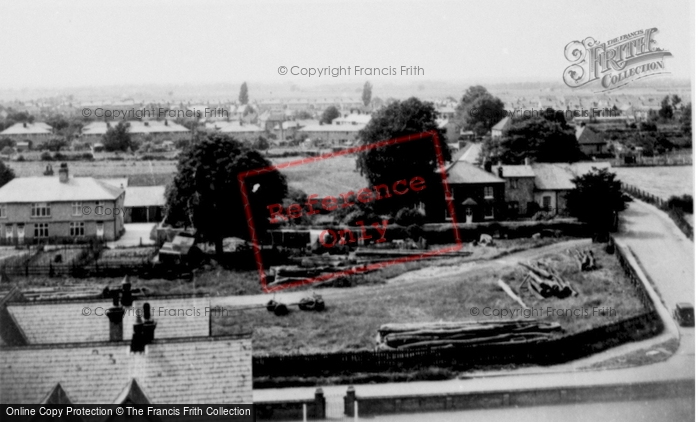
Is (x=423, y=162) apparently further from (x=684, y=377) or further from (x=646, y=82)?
(x=684, y=377)

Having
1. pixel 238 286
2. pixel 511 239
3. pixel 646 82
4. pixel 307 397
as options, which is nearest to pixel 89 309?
pixel 238 286

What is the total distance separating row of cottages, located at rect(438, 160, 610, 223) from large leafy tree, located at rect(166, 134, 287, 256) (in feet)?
8.32

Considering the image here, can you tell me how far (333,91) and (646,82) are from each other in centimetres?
434

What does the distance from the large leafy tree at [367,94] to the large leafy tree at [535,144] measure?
233cm

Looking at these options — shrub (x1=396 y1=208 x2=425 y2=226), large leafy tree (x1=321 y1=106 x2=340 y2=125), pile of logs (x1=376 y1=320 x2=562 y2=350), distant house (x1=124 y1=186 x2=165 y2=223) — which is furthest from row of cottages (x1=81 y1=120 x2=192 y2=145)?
pile of logs (x1=376 y1=320 x2=562 y2=350)

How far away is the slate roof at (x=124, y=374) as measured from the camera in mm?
8508

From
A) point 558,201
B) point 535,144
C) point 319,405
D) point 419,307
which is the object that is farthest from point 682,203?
point 319,405

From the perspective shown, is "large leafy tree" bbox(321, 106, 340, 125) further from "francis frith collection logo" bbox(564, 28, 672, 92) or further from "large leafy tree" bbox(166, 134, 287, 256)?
"francis frith collection logo" bbox(564, 28, 672, 92)

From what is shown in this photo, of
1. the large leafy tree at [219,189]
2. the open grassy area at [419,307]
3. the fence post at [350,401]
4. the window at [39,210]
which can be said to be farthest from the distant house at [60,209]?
the fence post at [350,401]

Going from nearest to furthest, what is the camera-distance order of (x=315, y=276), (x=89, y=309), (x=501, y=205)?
1. (x=89, y=309)
2. (x=315, y=276)
3. (x=501, y=205)

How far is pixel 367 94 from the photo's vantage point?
10719 mm

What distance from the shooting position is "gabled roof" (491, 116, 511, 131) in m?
11.5

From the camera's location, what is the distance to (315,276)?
1137 cm

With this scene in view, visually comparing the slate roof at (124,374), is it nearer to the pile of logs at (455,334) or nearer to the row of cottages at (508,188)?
the pile of logs at (455,334)
